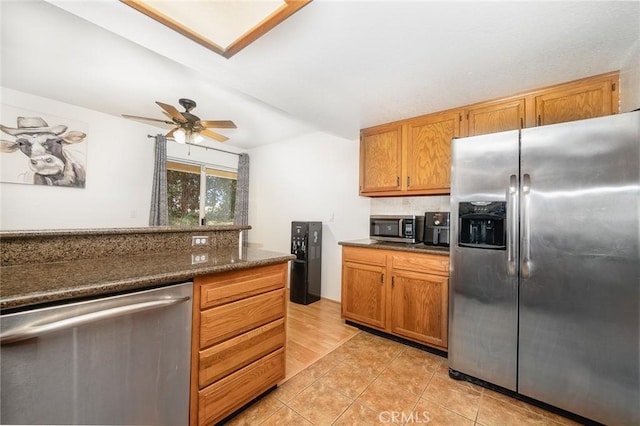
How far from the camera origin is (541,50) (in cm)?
161

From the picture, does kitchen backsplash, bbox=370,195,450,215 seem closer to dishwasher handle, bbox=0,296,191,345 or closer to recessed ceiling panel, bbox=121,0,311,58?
recessed ceiling panel, bbox=121,0,311,58

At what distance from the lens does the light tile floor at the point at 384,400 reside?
5.08ft

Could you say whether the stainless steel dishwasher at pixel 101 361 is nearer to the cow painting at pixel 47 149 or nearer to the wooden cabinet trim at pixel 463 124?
the wooden cabinet trim at pixel 463 124

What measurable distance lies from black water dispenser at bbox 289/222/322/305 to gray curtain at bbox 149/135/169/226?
6.98 ft

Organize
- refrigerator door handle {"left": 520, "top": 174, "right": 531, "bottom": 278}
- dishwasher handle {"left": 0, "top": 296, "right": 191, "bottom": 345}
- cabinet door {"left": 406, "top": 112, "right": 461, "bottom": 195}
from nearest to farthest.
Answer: dishwasher handle {"left": 0, "top": 296, "right": 191, "bottom": 345} < refrigerator door handle {"left": 520, "top": 174, "right": 531, "bottom": 278} < cabinet door {"left": 406, "top": 112, "right": 461, "bottom": 195}

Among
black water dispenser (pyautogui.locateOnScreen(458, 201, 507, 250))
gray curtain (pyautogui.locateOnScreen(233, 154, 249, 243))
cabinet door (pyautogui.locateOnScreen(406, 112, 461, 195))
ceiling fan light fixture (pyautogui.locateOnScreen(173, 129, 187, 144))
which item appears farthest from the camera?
gray curtain (pyautogui.locateOnScreen(233, 154, 249, 243))

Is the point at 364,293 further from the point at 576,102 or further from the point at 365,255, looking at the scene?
the point at 576,102

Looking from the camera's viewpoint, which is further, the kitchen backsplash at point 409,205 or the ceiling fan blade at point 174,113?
the kitchen backsplash at point 409,205

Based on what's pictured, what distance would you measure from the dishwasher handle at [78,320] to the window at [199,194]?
3620 mm

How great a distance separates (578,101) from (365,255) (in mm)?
2158

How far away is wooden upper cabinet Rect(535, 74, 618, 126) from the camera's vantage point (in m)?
1.85

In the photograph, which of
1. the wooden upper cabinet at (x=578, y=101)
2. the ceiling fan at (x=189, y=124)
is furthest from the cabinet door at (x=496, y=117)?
the ceiling fan at (x=189, y=124)

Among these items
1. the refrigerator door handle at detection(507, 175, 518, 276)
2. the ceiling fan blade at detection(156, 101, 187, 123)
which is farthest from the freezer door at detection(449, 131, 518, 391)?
the ceiling fan blade at detection(156, 101, 187, 123)

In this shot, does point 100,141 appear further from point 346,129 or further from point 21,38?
point 346,129
